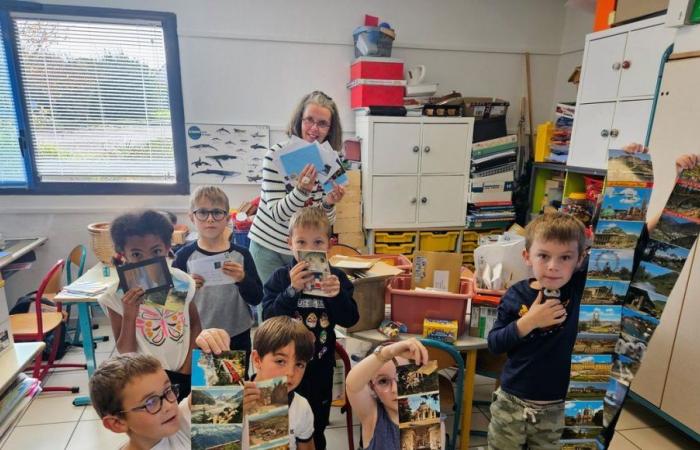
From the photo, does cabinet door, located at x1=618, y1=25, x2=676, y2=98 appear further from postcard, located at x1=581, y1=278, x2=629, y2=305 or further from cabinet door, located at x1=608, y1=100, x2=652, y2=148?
postcard, located at x1=581, y1=278, x2=629, y2=305

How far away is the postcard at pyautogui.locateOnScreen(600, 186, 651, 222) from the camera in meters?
1.22

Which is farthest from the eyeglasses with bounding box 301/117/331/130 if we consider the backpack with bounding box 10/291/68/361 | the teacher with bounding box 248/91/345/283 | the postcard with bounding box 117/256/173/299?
the backpack with bounding box 10/291/68/361

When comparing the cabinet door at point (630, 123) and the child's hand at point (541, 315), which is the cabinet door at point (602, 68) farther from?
the child's hand at point (541, 315)

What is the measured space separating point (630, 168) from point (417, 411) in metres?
0.99

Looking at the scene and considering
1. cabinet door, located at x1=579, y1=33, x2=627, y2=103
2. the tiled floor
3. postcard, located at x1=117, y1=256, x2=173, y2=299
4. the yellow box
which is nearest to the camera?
postcard, located at x1=117, y1=256, x2=173, y2=299

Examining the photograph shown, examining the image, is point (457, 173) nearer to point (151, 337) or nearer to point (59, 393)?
point (151, 337)

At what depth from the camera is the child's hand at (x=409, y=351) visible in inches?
36.2

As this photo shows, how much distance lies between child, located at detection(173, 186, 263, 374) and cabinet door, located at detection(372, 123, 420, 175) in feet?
6.25

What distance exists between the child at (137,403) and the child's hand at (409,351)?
0.52m

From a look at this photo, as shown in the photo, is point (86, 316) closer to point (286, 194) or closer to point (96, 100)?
point (286, 194)

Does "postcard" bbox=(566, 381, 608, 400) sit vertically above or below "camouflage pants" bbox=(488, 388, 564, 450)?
above

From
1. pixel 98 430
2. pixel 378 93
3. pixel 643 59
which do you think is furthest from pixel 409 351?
pixel 378 93

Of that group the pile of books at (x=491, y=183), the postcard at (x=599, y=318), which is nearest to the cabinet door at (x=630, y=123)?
the pile of books at (x=491, y=183)

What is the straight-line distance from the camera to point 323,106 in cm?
183
